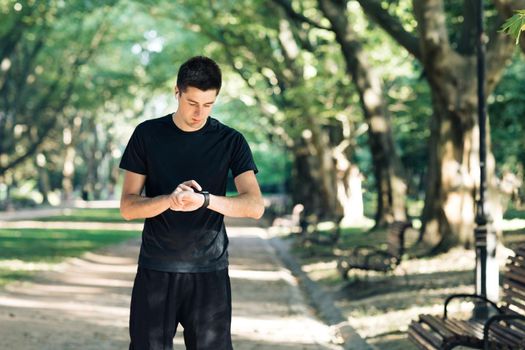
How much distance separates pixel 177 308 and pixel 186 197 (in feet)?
2.04

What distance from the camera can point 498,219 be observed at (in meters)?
18.2

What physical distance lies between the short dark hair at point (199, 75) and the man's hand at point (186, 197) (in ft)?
1.27

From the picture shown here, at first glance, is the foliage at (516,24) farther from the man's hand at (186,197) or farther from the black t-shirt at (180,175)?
the man's hand at (186,197)

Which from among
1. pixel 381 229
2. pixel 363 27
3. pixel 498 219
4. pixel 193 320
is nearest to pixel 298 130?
pixel 363 27

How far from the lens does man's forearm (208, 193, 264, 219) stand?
4484mm

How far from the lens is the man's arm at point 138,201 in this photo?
441 centimetres

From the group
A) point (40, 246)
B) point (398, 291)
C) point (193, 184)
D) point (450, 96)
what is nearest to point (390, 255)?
point (398, 291)

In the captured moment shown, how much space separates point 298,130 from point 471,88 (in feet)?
66.0

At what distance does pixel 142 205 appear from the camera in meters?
4.51

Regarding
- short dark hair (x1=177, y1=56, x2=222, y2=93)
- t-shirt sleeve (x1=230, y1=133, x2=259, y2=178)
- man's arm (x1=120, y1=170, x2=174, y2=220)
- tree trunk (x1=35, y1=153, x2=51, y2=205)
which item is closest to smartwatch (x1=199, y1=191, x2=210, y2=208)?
man's arm (x1=120, y1=170, x2=174, y2=220)

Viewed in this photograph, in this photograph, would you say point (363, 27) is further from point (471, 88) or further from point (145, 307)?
point (145, 307)

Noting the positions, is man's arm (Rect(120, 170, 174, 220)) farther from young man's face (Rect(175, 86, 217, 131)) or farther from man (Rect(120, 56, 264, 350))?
young man's face (Rect(175, 86, 217, 131))

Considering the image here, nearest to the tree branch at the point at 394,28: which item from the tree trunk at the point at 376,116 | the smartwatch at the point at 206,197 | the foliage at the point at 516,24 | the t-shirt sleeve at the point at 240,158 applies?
the tree trunk at the point at 376,116

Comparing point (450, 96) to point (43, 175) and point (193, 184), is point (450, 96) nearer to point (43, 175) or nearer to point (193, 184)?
point (193, 184)
